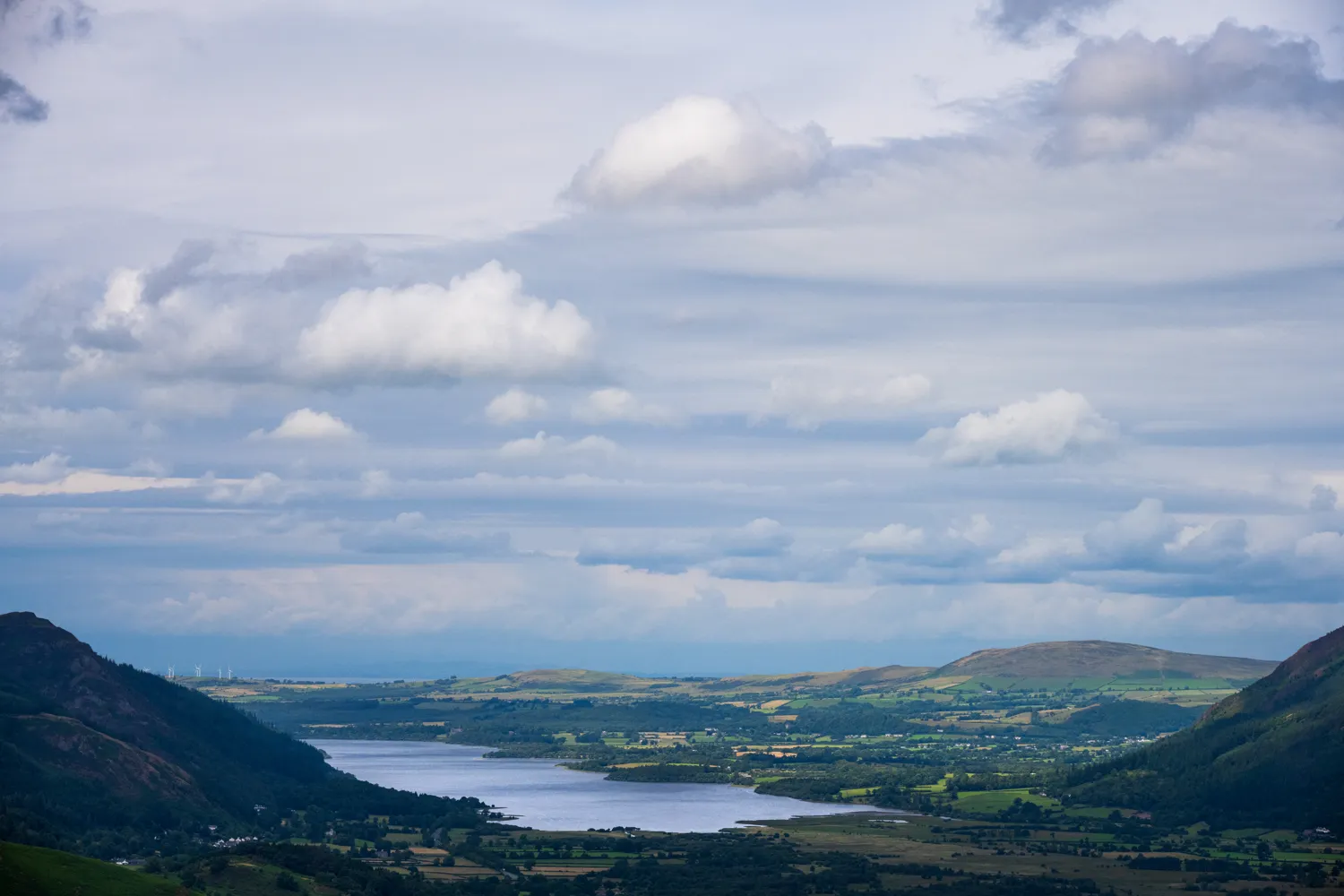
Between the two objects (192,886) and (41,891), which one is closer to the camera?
(41,891)

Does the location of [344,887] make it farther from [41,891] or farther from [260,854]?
[41,891]

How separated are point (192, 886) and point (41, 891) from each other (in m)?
26.9

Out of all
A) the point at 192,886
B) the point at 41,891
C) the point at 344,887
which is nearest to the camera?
the point at 41,891

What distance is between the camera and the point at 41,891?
15125 cm

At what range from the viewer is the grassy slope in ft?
496

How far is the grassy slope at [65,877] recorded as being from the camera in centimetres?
15112

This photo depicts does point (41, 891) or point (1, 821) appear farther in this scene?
point (1, 821)

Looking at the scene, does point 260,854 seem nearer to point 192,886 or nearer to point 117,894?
point 192,886

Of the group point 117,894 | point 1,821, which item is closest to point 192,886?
point 117,894

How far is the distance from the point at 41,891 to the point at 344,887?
1936 inches

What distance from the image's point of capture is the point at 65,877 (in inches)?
6206

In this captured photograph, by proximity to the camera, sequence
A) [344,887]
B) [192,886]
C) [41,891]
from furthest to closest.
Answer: [344,887]
[192,886]
[41,891]

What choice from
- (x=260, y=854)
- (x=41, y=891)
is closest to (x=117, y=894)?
(x=41, y=891)

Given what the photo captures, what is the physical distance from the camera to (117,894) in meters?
160
